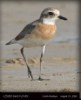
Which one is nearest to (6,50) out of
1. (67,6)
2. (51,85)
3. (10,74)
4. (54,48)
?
(54,48)

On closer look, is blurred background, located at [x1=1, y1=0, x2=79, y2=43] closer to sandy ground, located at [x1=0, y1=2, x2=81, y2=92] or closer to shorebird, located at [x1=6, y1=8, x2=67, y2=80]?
sandy ground, located at [x1=0, y1=2, x2=81, y2=92]

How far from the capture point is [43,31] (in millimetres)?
8430

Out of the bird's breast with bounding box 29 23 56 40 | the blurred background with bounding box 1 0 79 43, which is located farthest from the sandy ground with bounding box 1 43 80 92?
the blurred background with bounding box 1 0 79 43

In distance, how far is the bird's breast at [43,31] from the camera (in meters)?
8.39

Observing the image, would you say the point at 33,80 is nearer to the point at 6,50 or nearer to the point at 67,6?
the point at 6,50

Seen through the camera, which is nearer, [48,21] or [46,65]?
[48,21]

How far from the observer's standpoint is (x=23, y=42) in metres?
8.56

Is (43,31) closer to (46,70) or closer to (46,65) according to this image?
(46,70)

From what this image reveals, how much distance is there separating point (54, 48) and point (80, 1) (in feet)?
8.04

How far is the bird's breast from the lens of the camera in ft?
27.5

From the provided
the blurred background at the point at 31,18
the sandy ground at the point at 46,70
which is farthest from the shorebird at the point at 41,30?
the blurred background at the point at 31,18

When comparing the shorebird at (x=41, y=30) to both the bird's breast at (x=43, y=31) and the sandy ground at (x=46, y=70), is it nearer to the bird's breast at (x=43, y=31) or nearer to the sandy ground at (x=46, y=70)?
the bird's breast at (x=43, y=31)

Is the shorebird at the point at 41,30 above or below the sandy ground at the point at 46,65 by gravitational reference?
above

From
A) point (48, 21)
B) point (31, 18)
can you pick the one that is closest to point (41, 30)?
point (48, 21)
